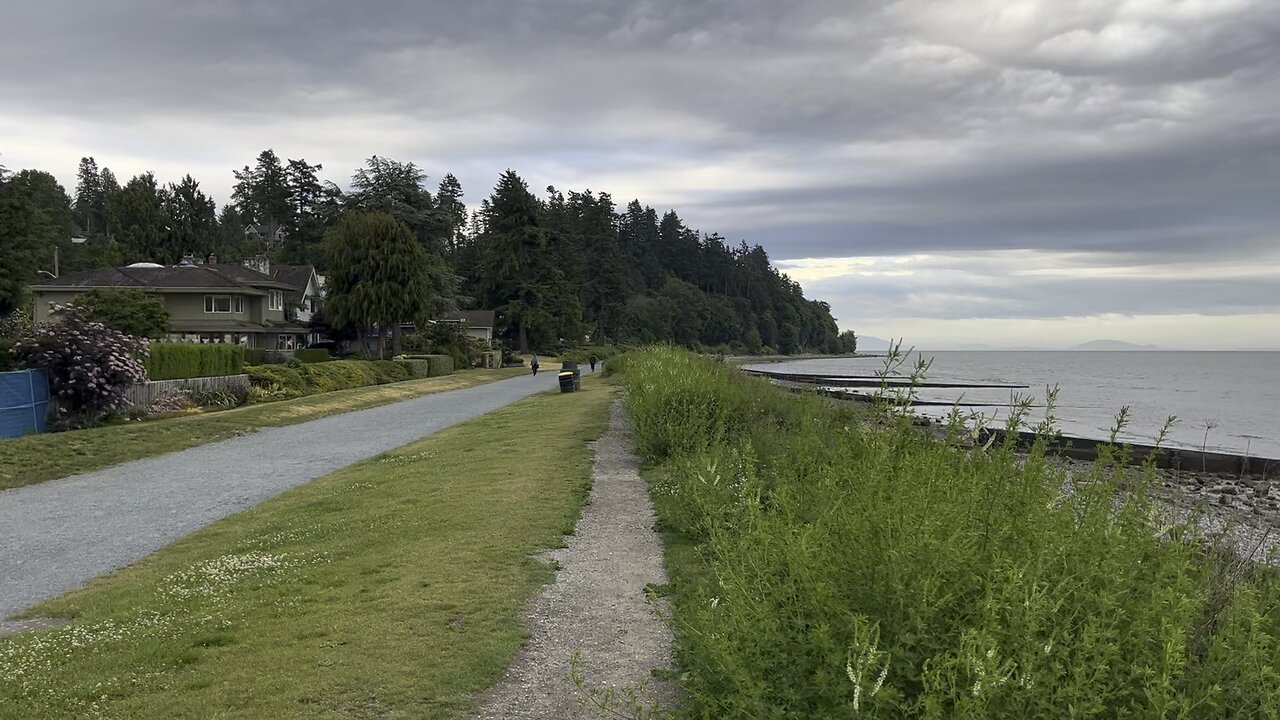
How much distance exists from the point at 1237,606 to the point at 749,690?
206 cm

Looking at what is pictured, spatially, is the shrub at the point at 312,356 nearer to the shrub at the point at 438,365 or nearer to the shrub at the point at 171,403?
the shrub at the point at 438,365

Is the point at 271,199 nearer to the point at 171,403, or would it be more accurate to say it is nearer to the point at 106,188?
the point at 106,188

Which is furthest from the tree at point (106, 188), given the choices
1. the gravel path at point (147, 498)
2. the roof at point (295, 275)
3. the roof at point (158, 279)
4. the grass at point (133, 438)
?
the gravel path at point (147, 498)

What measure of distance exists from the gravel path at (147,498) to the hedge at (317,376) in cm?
787

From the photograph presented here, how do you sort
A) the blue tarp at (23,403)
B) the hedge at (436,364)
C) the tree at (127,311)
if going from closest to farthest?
the blue tarp at (23,403), the tree at (127,311), the hedge at (436,364)

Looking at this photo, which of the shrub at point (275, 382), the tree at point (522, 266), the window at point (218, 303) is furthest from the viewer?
the tree at point (522, 266)

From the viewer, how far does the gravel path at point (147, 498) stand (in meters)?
9.03

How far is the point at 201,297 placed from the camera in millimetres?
52188

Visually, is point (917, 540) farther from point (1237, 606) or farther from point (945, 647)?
point (1237, 606)

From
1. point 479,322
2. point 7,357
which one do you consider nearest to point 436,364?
point 7,357

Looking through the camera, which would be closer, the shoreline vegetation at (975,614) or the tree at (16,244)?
the shoreline vegetation at (975,614)

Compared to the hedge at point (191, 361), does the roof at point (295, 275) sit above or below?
above

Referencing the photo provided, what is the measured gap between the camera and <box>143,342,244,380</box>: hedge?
25562mm

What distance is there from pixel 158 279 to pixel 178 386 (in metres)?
32.1
